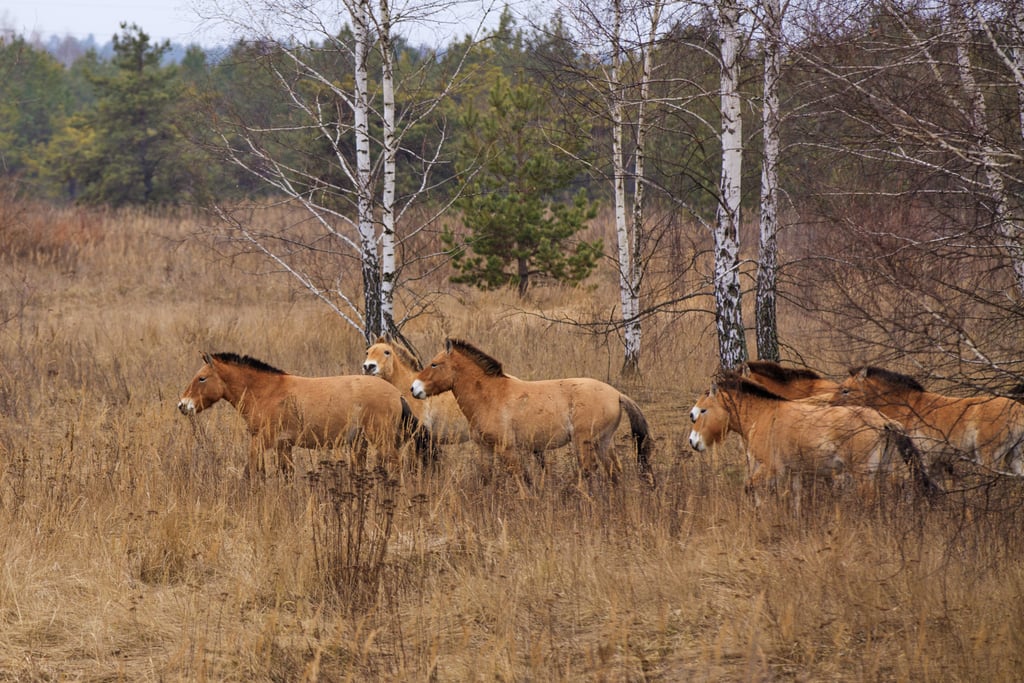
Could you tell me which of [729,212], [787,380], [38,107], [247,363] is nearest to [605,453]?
[787,380]

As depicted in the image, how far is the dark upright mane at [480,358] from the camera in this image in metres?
9.50

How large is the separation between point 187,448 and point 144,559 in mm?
2046

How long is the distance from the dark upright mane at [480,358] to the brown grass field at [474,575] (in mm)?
921

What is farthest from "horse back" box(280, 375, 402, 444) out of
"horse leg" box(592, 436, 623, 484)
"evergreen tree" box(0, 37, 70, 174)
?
"evergreen tree" box(0, 37, 70, 174)

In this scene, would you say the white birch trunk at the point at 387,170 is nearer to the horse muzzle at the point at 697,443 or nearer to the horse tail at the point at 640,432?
the horse tail at the point at 640,432

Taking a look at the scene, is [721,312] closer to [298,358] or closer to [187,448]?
[187,448]

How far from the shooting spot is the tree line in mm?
5527

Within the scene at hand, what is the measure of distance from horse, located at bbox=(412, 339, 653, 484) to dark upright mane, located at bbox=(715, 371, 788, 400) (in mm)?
750

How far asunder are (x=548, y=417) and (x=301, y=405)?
2.24 m

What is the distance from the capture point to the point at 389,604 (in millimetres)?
5930

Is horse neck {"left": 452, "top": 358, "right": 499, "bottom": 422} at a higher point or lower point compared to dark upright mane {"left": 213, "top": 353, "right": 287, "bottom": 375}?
lower

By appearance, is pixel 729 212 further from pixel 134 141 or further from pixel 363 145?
pixel 134 141

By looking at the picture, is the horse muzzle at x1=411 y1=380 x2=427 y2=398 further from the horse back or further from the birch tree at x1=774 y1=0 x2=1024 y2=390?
the birch tree at x1=774 y1=0 x2=1024 y2=390

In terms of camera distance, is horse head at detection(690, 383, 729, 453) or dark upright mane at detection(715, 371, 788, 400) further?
horse head at detection(690, 383, 729, 453)
